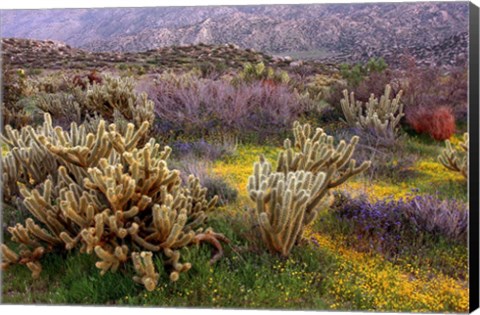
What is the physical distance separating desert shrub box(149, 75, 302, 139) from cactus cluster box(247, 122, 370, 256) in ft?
1.71

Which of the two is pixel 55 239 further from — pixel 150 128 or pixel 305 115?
pixel 305 115

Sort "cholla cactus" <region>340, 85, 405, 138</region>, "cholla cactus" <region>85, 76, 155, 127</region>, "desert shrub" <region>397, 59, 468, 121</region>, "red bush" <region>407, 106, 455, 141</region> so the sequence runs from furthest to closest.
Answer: "cholla cactus" <region>85, 76, 155, 127</region>
"cholla cactus" <region>340, 85, 405, 138</region>
"red bush" <region>407, 106, 455, 141</region>
"desert shrub" <region>397, 59, 468, 121</region>

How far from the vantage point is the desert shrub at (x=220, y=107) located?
700 centimetres

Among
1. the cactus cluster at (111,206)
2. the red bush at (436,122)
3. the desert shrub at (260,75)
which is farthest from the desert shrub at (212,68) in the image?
the red bush at (436,122)

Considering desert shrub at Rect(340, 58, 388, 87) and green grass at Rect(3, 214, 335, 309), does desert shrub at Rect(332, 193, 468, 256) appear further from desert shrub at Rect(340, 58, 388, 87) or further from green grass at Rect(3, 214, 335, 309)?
desert shrub at Rect(340, 58, 388, 87)

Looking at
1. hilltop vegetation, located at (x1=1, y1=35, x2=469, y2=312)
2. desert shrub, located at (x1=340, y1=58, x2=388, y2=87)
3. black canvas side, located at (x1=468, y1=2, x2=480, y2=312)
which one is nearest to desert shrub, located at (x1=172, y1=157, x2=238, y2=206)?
hilltop vegetation, located at (x1=1, y1=35, x2=469, y2=312)

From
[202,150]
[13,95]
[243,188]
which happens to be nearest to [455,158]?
[243,188]

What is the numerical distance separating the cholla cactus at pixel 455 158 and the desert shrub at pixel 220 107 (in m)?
1.25

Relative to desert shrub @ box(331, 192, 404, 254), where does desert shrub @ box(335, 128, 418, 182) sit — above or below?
above

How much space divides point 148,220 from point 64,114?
5.38ft

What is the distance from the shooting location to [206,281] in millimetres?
6359

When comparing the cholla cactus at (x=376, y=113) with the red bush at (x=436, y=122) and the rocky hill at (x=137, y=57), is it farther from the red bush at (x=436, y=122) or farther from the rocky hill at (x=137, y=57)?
the rocky hill at (x=137, y=57)

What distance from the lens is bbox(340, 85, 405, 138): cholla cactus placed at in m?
6.69

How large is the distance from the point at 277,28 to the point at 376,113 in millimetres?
Result: 1041
